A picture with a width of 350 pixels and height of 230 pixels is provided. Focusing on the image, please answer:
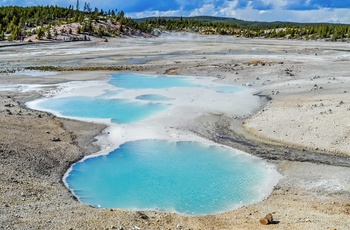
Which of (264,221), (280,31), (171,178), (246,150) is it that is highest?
(280,31)

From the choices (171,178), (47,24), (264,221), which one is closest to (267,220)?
(264,221)

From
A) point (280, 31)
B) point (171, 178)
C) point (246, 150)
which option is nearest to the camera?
point (171, 178)

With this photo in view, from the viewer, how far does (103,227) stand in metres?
9.52

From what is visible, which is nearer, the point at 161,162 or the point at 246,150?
the point at 161,162

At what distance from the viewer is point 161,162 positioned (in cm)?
1552

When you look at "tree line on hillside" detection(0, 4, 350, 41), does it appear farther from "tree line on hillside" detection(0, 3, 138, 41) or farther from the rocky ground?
the rocky ground

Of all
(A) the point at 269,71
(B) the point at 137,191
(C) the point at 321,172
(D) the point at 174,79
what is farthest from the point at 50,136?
(A) the point at 269,71

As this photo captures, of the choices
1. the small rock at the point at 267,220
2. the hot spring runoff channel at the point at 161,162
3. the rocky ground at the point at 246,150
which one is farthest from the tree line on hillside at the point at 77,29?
the small rock at the point at 267,220

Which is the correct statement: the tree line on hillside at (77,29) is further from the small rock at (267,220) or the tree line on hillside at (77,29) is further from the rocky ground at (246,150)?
the small rock at (267,220)

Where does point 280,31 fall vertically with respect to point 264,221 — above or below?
above

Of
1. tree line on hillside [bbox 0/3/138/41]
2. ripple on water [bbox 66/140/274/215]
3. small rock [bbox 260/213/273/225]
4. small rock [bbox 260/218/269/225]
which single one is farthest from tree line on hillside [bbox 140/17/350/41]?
small rock [bbox 260/218/269/225]

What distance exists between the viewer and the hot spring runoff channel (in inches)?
486

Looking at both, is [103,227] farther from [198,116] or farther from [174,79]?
[174,79]

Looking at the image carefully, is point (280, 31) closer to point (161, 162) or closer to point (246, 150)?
point (246, 150)
